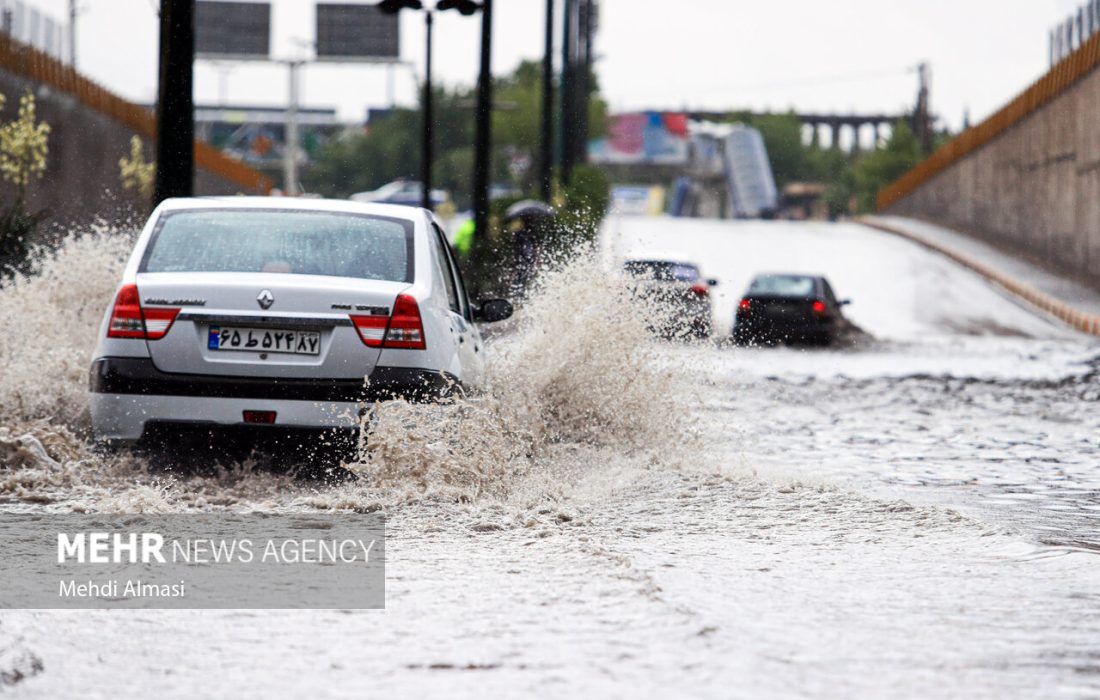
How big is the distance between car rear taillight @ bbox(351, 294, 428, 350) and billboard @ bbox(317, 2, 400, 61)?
57228 millimetres

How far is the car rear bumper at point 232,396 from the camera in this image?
8.17 m

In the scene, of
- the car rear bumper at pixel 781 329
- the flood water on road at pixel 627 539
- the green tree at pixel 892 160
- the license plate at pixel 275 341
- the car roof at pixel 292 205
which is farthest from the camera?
the green tree at pixel 892 160

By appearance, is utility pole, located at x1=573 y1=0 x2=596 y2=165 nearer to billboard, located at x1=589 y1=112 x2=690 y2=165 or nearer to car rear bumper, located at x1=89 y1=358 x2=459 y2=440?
A: car rear bumper, located at x1=89 y1=358 x2=459 y2=440

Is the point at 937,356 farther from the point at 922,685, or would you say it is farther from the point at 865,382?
the point at 922,685

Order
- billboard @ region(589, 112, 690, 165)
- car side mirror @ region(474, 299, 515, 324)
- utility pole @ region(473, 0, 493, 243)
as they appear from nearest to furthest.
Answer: car side mirror @ region(474, 299, 515, 324), utility pole @ region(473, 0, 493, 243), billboard @ region(589, 112, 690, 165)

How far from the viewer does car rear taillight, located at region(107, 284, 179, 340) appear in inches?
327

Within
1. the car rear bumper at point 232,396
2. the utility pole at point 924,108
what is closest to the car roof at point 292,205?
the car rear bumper at point 232,396

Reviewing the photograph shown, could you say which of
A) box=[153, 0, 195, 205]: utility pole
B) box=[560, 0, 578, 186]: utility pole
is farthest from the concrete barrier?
box=[153, 0, 195, 205]: utility pole

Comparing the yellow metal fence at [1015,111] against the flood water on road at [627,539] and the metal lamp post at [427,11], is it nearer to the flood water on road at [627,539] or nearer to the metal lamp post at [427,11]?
the metal lamp post at [427,11]

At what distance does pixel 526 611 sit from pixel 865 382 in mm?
14634

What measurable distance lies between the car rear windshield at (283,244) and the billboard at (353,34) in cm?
5642

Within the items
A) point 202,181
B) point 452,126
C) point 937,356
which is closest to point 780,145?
point 452,126

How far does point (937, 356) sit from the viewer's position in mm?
25594

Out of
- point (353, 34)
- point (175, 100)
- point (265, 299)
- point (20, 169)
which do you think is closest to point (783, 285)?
point (20, 169)
